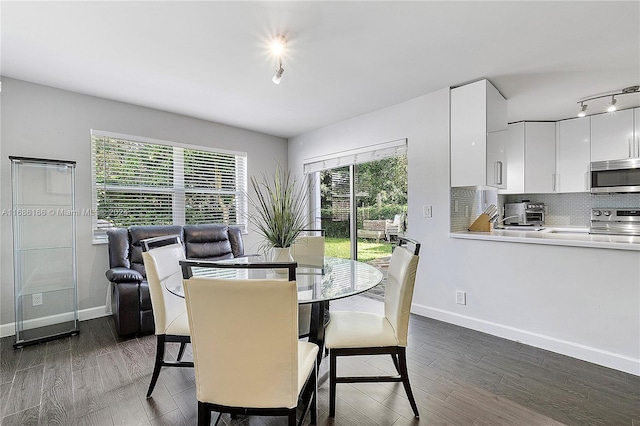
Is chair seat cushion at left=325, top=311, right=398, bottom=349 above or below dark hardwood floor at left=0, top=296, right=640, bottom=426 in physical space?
above

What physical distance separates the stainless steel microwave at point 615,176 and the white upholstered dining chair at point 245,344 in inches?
178

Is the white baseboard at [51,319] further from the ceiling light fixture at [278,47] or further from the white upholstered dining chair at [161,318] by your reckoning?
the ceiling light fixture at [278,47]

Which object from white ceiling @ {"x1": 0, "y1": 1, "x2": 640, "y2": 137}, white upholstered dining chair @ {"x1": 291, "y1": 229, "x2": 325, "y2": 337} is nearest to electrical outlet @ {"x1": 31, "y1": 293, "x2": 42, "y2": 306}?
white ceiling @ {"x1": 0, "y1": 1, "x2": 640, "y2": 137}

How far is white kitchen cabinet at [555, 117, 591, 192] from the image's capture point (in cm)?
395

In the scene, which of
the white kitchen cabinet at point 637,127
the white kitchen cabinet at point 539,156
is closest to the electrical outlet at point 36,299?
the white kitchen cabinet at point 539,156

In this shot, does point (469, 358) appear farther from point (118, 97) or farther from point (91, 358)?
point (118, 97)

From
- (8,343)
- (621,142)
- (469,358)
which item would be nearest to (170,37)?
(8,343)

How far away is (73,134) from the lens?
314cm

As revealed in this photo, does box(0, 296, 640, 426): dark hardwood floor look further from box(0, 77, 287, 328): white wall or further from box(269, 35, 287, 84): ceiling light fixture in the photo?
box(269, 35, 287, 84): ceiling light fixture

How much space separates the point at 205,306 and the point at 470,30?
7.85 ft

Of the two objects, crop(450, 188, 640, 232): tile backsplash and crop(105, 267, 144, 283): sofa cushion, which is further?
crop(450, 188, 640, 232): tile backsplash

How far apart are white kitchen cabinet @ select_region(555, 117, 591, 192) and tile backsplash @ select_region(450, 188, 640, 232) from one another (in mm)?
437

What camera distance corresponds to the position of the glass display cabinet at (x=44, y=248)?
270 centimetres

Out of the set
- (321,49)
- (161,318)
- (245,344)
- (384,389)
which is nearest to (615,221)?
(384,389)
